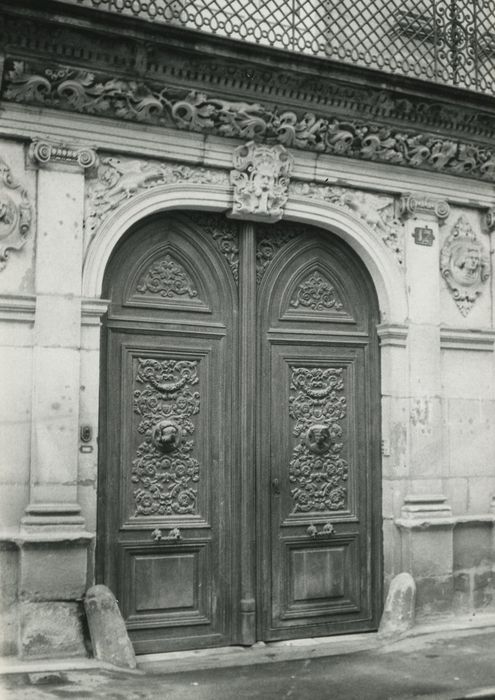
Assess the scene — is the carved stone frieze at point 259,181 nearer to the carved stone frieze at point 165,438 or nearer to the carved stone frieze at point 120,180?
the carved stone frieze at point 120,180

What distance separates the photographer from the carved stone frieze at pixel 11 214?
19.1ft

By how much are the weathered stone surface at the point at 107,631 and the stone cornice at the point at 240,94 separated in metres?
3.33

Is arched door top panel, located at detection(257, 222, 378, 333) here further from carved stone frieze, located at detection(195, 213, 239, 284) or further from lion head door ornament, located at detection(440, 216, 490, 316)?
lion head door ornament, located at detection(440, 216, 490, 316)

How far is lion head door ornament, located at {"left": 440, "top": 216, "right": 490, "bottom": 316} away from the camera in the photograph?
723cm

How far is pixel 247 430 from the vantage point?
6.51m

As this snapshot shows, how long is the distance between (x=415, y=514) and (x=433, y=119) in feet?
10.4

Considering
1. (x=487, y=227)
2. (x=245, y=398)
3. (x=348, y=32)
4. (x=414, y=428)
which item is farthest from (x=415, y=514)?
(x=348, y=32)

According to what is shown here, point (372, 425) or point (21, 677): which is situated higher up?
point (372, 425)

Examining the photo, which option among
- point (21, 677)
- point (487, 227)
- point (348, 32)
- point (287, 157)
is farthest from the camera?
point (348, 32)

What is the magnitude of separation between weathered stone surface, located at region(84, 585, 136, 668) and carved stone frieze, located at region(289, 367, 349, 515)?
1642mm

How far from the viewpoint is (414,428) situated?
6910 millimetres

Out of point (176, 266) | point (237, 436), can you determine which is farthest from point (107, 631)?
point (176, 266)

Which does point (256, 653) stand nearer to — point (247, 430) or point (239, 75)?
point (247, 430)

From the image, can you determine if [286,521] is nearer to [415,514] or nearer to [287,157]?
[415,514]
